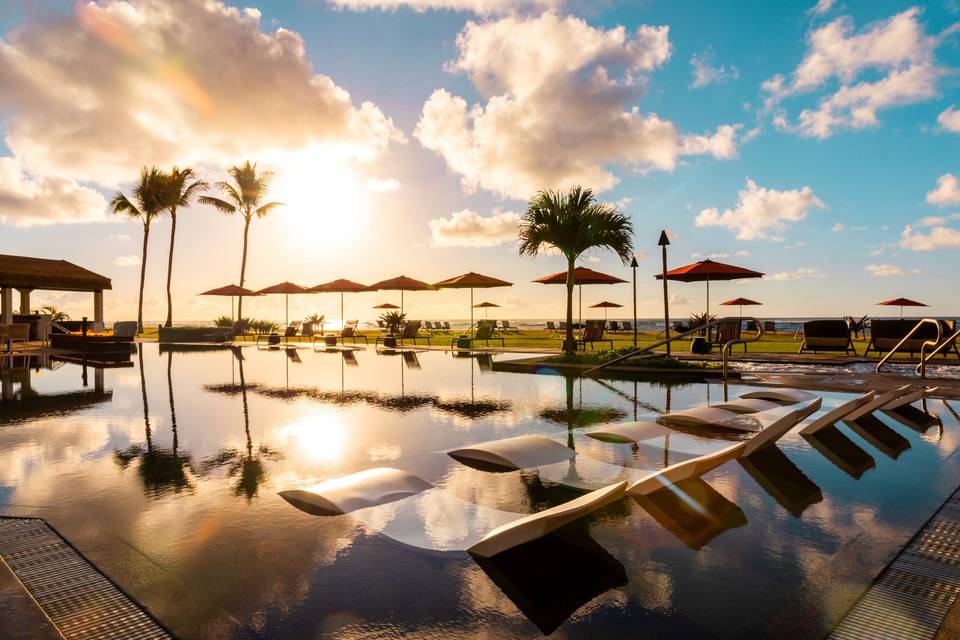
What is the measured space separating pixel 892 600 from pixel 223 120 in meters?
21.1

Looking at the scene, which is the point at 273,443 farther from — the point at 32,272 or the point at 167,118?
the point at 32,272

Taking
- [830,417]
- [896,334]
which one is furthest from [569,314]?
[830,417]

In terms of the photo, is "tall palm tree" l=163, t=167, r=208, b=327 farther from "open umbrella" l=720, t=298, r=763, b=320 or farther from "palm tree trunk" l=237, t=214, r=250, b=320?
"open umbrella" l=720, t=298, r=763, b=320

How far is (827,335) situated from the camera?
13.4 metres

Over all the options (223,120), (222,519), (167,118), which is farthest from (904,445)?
(223,120)

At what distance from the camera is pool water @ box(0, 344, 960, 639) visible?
199 cm

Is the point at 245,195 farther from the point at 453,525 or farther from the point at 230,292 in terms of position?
the point at 453,525

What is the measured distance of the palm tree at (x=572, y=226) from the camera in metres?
13.5

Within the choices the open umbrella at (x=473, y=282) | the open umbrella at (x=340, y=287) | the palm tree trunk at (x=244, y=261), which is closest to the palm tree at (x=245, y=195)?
the palm tree trunk at (x=244, y=261)

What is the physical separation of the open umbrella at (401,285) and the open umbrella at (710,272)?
31.0ft

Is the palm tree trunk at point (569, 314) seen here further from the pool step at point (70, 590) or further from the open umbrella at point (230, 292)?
the open umbrella at point (230, 292)

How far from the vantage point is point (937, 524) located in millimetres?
2881

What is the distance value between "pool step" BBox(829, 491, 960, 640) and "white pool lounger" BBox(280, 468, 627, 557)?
3.56 feet

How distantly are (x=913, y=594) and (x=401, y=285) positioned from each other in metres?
20.0
